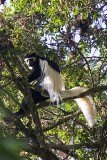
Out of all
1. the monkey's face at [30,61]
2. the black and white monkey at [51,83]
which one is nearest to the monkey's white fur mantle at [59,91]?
the black and white monkey at [51,83]

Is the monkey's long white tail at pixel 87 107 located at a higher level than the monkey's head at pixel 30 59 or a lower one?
lower

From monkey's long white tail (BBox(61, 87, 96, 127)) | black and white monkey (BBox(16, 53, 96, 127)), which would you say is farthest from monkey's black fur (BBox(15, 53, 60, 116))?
monkey's long white tail (BBox(61, 87, 96, 127))

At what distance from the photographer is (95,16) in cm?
291

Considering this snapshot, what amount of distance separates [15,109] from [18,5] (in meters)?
1.17

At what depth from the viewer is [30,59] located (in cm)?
373

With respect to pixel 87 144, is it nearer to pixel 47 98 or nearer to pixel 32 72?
pixel 47 98

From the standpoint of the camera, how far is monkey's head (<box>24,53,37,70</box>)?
12.0ft

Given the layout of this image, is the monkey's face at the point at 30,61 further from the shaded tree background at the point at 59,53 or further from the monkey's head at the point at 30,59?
the shaded tree background at the point at 59,53

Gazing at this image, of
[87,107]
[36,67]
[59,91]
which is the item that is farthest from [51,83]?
[87,107]

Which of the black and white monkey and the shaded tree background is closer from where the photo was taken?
the shaded tree background

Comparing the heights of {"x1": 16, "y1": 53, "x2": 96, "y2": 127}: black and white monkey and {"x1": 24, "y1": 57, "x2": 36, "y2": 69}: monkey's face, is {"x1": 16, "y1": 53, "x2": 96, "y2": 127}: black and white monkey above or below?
below

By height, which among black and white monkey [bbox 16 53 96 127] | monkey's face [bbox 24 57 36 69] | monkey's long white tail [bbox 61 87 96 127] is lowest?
monkey's long white tail [bbox 61 87 96 127]

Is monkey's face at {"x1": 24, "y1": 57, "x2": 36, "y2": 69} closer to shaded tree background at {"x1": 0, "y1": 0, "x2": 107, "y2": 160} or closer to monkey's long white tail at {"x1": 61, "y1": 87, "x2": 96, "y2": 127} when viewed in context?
shaded tree background at {"x1": 0, "y1": 0, "x2": 107, "y2": 160}

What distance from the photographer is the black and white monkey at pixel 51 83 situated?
3.31 meters
